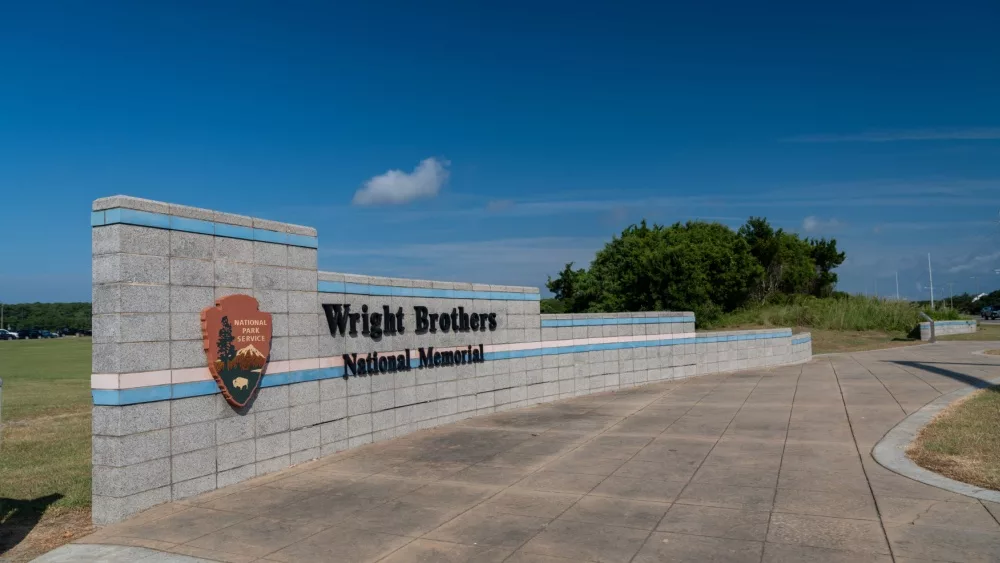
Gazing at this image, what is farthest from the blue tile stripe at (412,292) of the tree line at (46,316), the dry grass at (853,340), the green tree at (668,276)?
the tree line at (46,316)

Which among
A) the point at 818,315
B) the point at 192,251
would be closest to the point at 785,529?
the point at 192,251

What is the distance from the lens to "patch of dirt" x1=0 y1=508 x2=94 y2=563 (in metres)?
6.24

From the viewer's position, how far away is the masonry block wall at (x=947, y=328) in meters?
34.1

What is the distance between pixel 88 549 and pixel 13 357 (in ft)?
114

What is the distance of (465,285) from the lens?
518 inches

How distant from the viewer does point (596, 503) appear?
284 inches

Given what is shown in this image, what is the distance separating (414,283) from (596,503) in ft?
18.4

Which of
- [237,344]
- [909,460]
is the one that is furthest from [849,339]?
[237,344]

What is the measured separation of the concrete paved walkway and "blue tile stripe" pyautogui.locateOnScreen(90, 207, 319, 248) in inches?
114

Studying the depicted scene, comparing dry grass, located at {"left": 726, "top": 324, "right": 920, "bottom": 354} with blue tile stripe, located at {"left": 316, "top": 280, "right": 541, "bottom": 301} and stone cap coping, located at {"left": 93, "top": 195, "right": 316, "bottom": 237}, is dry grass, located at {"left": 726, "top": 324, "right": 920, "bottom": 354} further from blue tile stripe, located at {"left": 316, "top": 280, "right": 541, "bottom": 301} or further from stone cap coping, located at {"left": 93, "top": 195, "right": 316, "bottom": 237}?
stone cap coping, located at {"left": 93, "top": 195, "right": 316, "bottom": 237}

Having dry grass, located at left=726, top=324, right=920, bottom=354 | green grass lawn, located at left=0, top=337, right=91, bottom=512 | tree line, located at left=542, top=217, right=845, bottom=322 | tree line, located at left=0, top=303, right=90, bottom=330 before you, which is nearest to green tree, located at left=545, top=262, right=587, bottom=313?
tree line, located at left=542, top=217, right=845, bottom=322

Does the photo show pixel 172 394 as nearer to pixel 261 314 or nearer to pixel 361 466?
pixel 261 314

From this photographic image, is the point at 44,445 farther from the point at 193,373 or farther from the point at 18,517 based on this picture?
the point at 193,373

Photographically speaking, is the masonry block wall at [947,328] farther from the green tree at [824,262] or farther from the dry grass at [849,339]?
the green tree at [824,262]
